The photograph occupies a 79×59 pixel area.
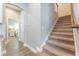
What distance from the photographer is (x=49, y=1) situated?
1.77 m

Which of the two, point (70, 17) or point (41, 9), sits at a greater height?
point (41, 9)

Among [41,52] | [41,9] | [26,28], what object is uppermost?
[41,9]

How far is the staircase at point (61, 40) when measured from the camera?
1695mm

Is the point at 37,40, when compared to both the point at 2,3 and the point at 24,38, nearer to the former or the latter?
the point at 24,38

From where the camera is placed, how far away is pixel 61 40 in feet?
5.71

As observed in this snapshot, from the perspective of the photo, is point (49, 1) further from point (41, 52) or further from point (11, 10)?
point (41, 52)

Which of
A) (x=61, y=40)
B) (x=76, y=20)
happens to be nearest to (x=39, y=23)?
(x=61, y=40)

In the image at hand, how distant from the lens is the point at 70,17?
173 cm

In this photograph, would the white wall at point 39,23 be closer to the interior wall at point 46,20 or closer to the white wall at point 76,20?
the interior wall at point 46,20

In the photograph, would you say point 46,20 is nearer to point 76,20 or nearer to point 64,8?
point 64,8

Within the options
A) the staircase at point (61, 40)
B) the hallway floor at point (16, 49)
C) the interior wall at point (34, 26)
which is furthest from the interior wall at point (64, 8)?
the hallway floor at point (16, 49)

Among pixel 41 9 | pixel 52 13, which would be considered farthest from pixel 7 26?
pixel 52 13

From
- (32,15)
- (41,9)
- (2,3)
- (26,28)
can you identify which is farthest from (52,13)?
(2,3)

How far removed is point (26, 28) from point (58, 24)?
458mm
